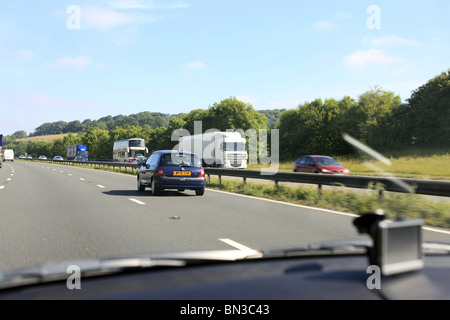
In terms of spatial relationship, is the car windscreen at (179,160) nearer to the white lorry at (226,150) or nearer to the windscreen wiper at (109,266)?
the windscreen wiper at (109,266)

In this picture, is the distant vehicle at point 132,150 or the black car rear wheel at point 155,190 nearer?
the black car rear wheel at point 155,190

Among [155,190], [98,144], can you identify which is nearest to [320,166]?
[155,190]

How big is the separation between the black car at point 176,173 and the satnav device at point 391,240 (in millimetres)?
12289

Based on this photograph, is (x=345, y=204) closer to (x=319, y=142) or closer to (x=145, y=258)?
(x=145, y=258)

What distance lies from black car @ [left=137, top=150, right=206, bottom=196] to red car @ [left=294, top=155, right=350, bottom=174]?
9001mm

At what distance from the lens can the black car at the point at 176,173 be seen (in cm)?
1385

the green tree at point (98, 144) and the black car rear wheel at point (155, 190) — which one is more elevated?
the green tree at point (98, 144)

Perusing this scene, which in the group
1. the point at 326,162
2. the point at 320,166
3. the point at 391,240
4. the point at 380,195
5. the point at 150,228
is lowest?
the point at 150,228

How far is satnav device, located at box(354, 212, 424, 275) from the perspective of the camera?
163cm

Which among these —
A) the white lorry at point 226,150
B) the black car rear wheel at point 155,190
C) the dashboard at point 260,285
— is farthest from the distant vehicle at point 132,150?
the dashboard at point 260,285

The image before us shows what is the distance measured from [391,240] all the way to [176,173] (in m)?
12.4

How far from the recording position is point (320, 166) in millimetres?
21500

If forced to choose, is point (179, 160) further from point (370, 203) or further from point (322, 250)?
point (322, 250)

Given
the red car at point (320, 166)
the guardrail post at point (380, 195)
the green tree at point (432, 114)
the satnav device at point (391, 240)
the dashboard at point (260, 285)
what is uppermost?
the green tree at point (432, 114)
